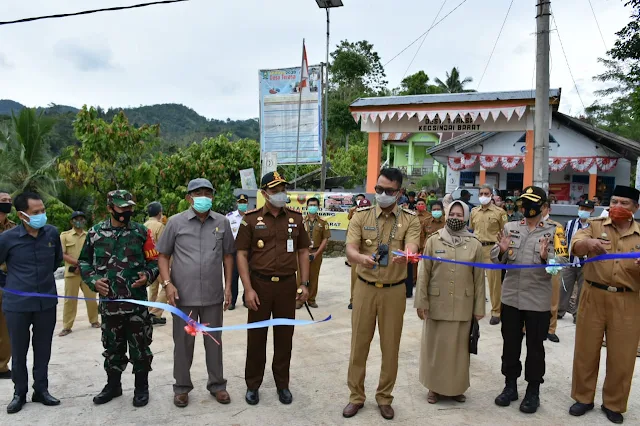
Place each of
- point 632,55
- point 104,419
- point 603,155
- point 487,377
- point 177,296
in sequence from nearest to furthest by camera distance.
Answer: point 104,419 → point 177,296 → point 487,377 → point 632,55 → point 603,155

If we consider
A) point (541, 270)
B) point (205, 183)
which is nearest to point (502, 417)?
point (541, 270)

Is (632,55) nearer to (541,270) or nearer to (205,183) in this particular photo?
(541,270)

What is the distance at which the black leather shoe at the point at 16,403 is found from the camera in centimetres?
418

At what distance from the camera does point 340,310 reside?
26.1 ft

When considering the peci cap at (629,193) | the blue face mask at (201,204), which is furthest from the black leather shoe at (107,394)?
the peci cap at (629,193)

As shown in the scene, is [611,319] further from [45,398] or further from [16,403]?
[16,403]

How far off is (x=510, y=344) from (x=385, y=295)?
4.23ft

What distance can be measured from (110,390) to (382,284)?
8.30 ft

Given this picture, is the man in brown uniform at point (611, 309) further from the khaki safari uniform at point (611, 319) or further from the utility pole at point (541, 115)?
the utility pole at point (541, 115)

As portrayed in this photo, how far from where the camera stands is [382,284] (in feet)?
13.9

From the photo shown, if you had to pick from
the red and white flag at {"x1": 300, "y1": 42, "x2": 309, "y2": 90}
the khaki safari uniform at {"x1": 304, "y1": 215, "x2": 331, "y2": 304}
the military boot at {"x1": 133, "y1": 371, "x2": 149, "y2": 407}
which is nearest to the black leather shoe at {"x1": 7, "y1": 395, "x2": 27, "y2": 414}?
the military boot at {"x1": 133, "y1": 371, "x2": 149, "y2": 407}

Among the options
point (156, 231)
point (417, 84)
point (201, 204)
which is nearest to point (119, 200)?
point (201, 204)

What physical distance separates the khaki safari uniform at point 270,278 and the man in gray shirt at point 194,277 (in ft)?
0.85

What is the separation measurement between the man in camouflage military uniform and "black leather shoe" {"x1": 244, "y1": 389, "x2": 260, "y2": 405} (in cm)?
86
